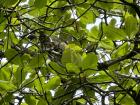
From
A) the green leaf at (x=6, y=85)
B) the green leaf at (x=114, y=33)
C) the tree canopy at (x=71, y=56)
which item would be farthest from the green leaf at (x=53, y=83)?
the green leaf at (x=114, y=33)

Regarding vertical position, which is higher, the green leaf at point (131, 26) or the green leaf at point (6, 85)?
the green leaf at point (131, 26)

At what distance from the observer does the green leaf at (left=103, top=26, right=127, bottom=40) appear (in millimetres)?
1044

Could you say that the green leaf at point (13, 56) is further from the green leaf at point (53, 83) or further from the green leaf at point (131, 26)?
the green leaf at point (131, 26)

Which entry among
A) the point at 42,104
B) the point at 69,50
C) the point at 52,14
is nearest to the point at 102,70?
the point at 69,50

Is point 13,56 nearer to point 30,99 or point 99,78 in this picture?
point 30,99

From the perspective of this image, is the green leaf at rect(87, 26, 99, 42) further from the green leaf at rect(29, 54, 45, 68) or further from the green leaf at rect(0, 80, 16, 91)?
the green leaf at rect(0, 80, 16, 91)

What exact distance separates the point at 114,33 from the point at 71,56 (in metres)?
0.15

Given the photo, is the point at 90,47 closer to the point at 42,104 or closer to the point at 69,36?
the point at 69,36

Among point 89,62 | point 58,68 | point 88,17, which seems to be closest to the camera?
point 89,62

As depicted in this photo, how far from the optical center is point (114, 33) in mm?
1060

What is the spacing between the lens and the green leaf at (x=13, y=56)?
1.28 meters

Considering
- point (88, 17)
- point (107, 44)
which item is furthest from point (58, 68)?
point (88, 17)

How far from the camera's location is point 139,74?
1437mm

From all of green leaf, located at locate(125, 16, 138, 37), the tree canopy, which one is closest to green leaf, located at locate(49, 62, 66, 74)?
the tree canopy
